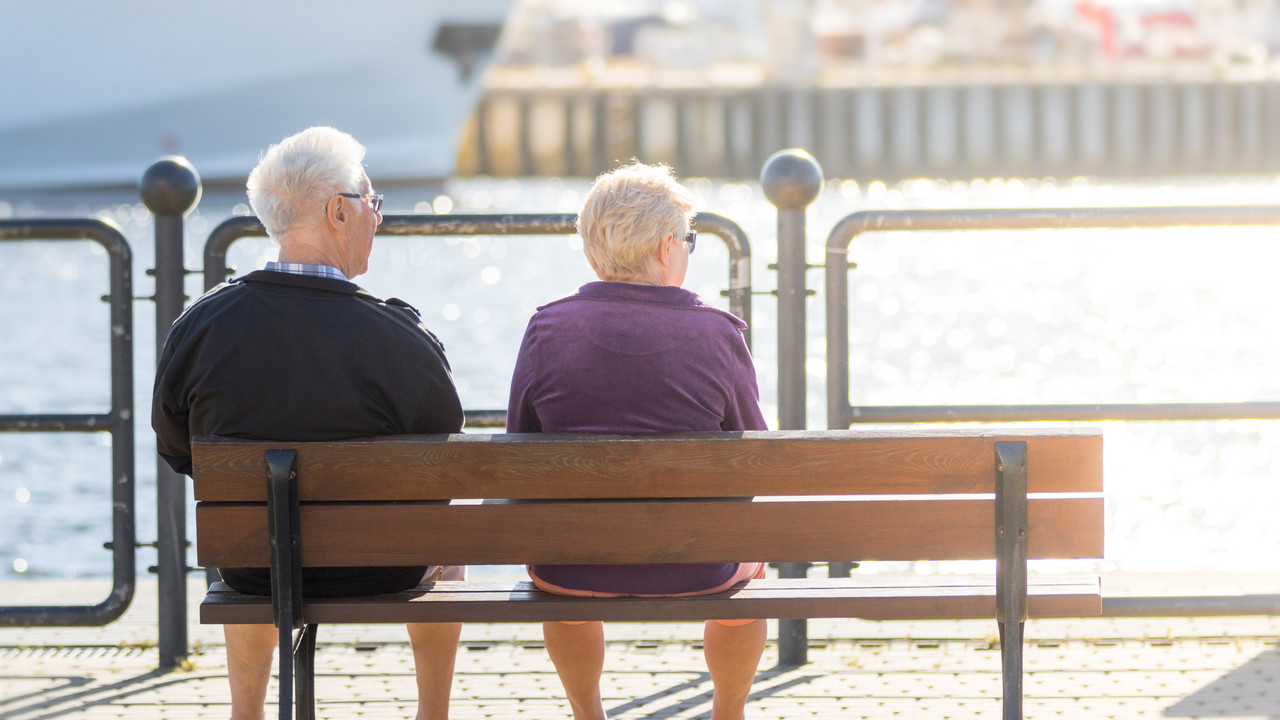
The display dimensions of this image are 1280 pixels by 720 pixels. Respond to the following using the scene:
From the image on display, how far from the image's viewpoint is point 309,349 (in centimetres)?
257

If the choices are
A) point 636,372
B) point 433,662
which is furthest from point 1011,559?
point 433,662

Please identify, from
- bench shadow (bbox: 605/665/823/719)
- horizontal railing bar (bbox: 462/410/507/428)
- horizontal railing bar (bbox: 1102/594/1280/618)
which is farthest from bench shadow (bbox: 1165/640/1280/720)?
horizontal railing bar (bbox: 462/410/507/428)

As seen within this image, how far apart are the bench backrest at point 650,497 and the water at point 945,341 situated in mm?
1425

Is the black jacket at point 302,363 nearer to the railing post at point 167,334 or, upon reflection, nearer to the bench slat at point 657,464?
the bench slat at point 657,464

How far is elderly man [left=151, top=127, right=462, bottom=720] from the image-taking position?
2.57 m

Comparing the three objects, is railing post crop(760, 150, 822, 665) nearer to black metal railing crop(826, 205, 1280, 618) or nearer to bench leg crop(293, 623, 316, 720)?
black metal railing crop(826, 205, 1280, 618)

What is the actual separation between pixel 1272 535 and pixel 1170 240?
106 feet

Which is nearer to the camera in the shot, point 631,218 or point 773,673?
point 631,218

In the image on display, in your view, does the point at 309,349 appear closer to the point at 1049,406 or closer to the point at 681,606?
the point at 681,606

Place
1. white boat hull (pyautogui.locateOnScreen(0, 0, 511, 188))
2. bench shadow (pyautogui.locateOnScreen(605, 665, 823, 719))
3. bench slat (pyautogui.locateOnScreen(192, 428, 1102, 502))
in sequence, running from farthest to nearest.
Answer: white boat hull (pyautogui.locateOnScreen(0, 0, 511, 188)) < bench shadow (pyautogui.locateOnScreen(605, 665, 823, 719)) < bench slat (pyautogui.locateOnScreen(192, 428, 1102, 502))

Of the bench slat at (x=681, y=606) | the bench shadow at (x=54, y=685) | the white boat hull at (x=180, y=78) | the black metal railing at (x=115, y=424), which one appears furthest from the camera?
the white boat hull at (x=180, y=78)

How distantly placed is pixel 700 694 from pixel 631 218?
1.28 m

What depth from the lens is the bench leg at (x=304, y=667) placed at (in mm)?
2727

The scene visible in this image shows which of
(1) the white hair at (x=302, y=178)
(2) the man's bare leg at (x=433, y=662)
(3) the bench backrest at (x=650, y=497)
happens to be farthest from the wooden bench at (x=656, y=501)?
(1) the white hair at (x=302, y=178)
